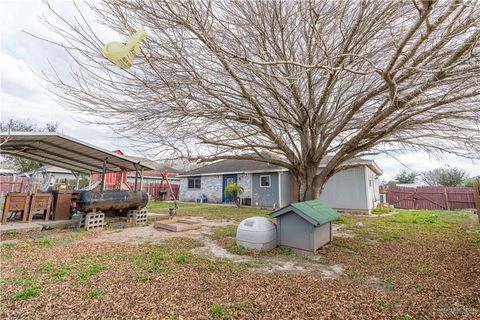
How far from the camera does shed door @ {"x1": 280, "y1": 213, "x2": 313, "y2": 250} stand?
491 cm

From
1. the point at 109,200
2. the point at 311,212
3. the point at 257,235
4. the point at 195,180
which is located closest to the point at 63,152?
the point at 109,200

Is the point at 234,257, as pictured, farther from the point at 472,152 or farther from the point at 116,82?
the point at 472,152

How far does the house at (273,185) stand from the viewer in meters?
12.4

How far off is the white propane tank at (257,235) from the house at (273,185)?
5.22 meters

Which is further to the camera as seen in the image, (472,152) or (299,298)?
(472,152)

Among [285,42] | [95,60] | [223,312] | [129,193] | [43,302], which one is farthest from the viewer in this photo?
[129,193]

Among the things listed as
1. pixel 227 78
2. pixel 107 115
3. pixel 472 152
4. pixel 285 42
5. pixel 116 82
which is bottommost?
pixel 472 152

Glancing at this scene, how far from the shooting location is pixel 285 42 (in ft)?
14.9

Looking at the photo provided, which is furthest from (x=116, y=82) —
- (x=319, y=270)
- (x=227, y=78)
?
(x=319, y=270)

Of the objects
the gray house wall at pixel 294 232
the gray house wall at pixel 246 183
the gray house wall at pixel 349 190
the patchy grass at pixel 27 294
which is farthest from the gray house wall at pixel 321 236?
the gray house wall at pixel 246 183

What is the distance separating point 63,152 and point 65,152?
7 centimetres

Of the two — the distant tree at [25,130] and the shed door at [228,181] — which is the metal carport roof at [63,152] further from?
the distant tree at [25,130]

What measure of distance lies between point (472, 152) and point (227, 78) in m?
5.65

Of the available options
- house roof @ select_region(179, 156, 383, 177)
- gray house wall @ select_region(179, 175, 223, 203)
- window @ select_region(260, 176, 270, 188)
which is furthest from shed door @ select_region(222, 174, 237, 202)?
window @ select_region(260, 176, 270, 188)
